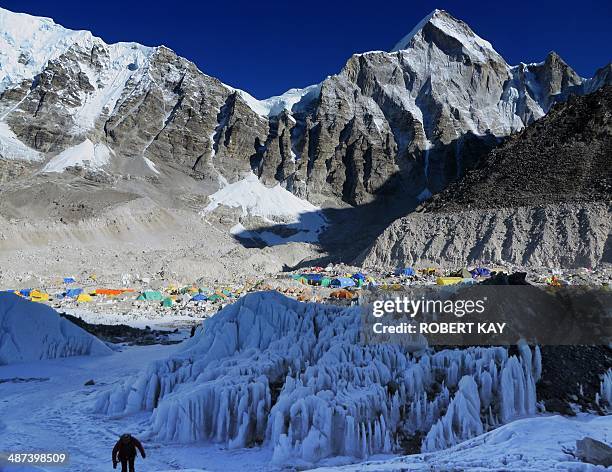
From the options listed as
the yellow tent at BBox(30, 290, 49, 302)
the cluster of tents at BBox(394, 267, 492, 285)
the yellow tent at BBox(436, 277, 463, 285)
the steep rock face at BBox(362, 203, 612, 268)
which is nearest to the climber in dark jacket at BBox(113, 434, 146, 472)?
the cluster of tents at BBox(394, 267, 492, 285)

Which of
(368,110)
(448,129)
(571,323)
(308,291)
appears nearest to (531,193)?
(308,291)

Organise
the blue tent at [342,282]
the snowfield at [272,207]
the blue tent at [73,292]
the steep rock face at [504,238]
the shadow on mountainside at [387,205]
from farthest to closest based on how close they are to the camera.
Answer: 1. the snowfield at [272,207]
2. the shadow on mountainside at [387,205]
3. the steep rock face at [504,238]
4. the blue tent at [342,282]
5. the blue tent at [73,292]

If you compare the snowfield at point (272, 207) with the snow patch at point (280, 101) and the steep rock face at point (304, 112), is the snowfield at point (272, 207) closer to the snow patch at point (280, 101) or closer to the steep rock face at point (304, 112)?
the steep rock face at point (304, 112)

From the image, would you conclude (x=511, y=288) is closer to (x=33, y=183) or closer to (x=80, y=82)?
(x=33, y=183)

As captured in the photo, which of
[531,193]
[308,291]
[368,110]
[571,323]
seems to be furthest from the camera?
[368,110]

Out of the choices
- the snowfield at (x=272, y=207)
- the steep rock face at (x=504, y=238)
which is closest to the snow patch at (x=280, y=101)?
the snowfield at (x=272, y=207)

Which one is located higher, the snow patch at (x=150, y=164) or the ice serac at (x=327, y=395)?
the snow patch at (x=150, y=164)

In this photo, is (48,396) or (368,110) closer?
(48,396)
